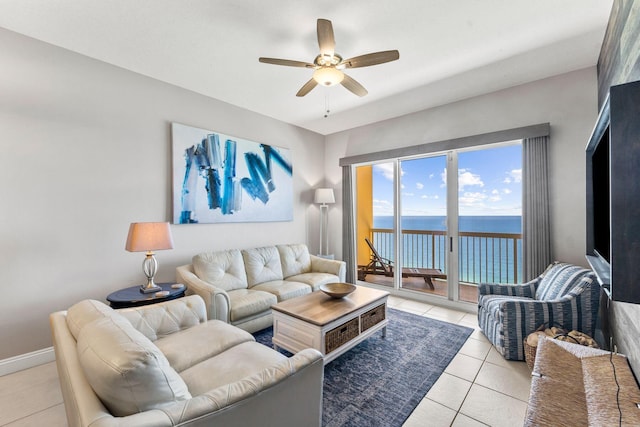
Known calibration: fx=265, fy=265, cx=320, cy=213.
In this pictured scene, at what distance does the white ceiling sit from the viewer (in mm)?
1970

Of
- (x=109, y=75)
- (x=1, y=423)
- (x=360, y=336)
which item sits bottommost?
(x=1, y=423)

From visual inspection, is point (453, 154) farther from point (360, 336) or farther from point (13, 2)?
point (13, 2)

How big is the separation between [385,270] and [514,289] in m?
2.23

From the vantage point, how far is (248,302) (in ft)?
9.05

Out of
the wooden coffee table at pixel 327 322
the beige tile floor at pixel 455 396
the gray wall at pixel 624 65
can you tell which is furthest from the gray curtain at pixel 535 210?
the wooden coffee table at pixel 327 322

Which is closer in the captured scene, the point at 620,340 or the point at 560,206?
the point at 620,340

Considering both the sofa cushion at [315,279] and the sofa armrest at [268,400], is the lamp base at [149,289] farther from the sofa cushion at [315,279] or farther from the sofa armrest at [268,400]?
the sofa armrest at [268,400]

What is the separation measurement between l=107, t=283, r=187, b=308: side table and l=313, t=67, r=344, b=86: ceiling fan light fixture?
7.66ft

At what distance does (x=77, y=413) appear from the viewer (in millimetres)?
908

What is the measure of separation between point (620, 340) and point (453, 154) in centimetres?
255

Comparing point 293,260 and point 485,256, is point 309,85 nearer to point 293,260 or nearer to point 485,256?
point 293,260

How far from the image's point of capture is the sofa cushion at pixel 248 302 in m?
2.66

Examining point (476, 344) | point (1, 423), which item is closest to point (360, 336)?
point (476, 344)

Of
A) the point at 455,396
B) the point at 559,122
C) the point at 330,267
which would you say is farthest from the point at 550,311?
the point at 330,267
